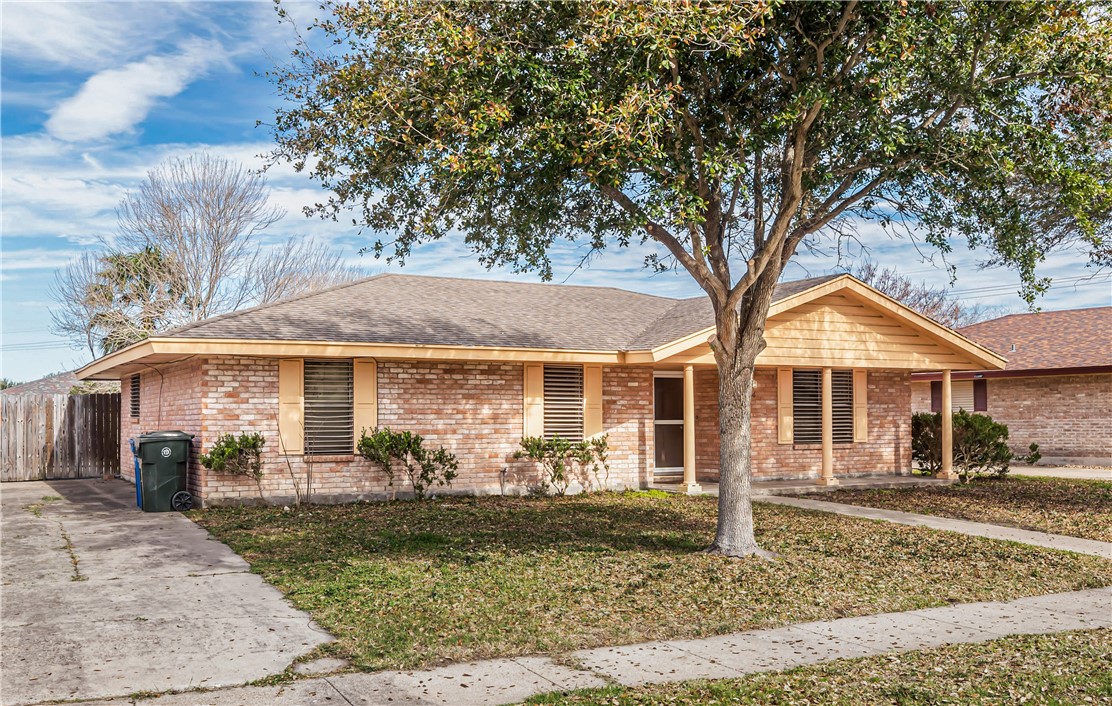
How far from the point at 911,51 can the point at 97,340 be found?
29686mm

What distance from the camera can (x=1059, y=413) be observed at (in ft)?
86.1

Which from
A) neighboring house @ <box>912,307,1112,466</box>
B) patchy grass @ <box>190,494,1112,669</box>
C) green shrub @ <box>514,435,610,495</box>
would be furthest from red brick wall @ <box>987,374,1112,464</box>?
patchy grass @ <box>190,494,1112,669</box>

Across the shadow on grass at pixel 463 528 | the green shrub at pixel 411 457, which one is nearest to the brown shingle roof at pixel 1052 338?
the shadow on grass at pixel 463 528

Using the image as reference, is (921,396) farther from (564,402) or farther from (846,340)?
(564,402)

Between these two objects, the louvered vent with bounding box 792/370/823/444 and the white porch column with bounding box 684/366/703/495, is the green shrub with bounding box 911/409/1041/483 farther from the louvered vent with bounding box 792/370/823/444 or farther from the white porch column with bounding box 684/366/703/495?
the white porch column with bounding box 684/366/703/495

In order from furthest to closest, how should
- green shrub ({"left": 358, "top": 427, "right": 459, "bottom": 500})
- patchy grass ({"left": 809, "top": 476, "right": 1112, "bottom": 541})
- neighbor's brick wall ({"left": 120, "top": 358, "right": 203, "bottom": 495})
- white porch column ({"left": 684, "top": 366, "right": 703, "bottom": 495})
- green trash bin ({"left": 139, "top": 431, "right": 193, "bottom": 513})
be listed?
white porch column ({"left": 684, "top": 366, "right": 703, "bottom": 495})
green shrub ({"left": 358, "top": 427, "right": 459, "bottom": 500})
neighbor's brick wall ({"left": 120, "top": 358, "right": 203, "bottom": 495})
green trash bin ({"left": 139, "top": 431, "right": 193, "bottom": 513})
patchy grass ({"left": 809, "top": 476, "right": 1112, "bottom": 541})

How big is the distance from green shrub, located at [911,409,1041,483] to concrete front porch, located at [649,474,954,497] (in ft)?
3.06

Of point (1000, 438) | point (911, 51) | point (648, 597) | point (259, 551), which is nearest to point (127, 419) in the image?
point (259, 551)

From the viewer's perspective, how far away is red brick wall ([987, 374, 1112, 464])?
2539cm

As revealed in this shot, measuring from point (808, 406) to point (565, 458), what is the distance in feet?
20.0

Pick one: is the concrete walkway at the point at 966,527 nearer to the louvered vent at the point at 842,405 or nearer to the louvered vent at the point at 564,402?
the louvered vent at the point at 564,402

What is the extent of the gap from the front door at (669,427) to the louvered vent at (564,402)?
2234 mm

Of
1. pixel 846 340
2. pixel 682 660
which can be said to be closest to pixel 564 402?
pixel 846 340

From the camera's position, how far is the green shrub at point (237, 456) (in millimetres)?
13461
